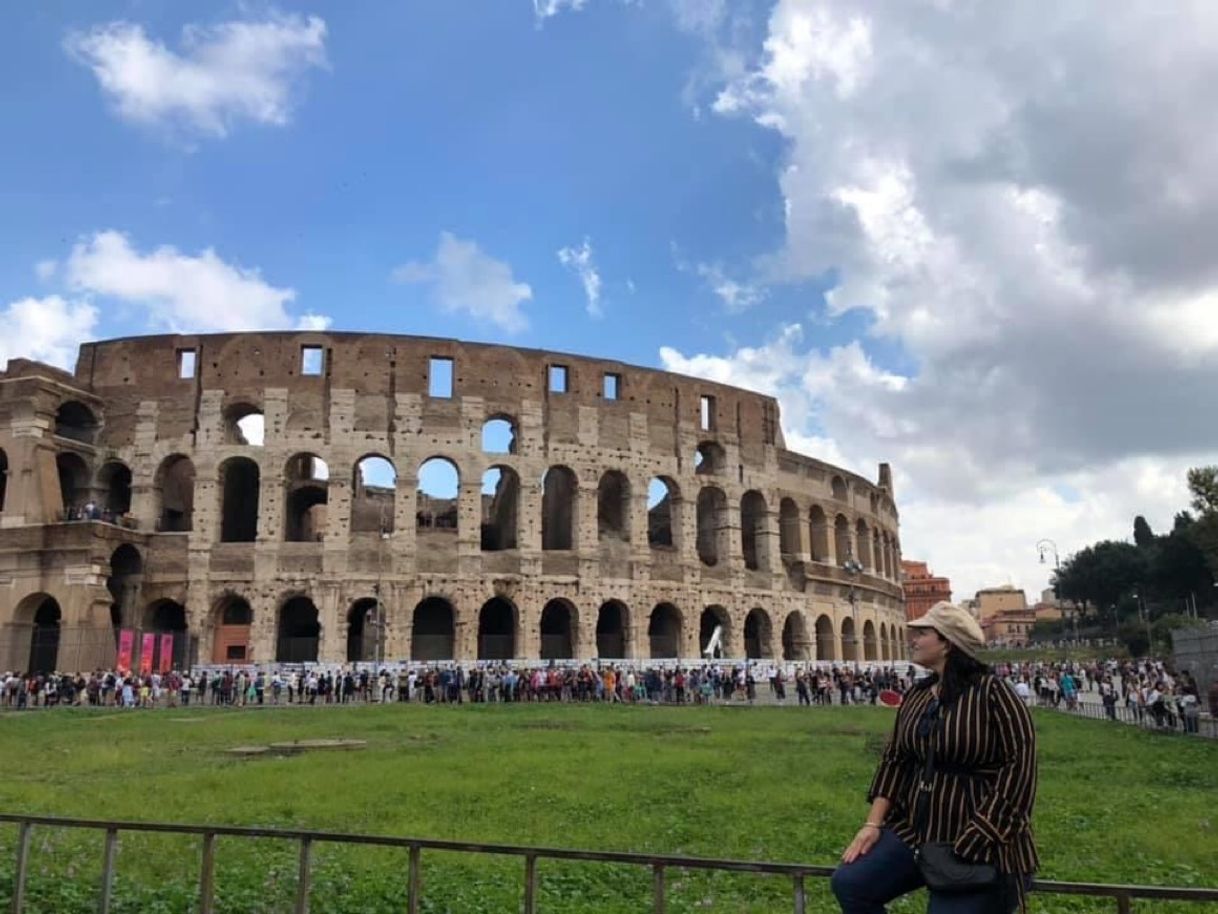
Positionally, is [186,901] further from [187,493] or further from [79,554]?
[187,493]

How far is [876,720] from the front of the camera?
2133 centimetres

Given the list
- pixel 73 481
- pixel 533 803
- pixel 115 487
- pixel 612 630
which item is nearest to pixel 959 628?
pixel 533 803

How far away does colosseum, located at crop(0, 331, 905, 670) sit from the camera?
3139 centimetres

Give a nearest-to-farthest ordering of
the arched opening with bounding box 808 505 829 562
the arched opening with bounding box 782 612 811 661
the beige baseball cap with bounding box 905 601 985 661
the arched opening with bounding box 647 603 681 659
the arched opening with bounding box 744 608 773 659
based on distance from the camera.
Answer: the beige baseball cap with bounding box 905 601 985 661
the arched opening with bounding box 647 603 681 659
the arched opening with bounding box 744 608 773 659
the arched opening with bounding box 782 612 811 661
the arched opening with bounding box 808 505 829 562

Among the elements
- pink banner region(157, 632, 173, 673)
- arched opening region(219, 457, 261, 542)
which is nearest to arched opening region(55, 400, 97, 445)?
arched opening region(219, 457, 261, 542)

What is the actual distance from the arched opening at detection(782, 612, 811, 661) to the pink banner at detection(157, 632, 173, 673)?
23.0 metres

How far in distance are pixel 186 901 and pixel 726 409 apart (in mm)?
35392

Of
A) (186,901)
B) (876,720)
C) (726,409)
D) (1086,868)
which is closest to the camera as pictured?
(186,901)

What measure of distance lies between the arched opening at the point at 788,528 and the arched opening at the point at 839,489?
10.1 ft

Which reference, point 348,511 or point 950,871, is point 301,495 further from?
point 950,871

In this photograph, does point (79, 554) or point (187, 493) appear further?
point (187, 493)

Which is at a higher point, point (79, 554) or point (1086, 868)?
point (79, 554)

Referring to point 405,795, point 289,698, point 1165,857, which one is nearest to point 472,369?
point 289,698

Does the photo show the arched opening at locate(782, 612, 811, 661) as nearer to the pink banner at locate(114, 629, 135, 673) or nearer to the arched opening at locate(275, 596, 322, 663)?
the arched opening at locate(275, 596, 322, 663)
